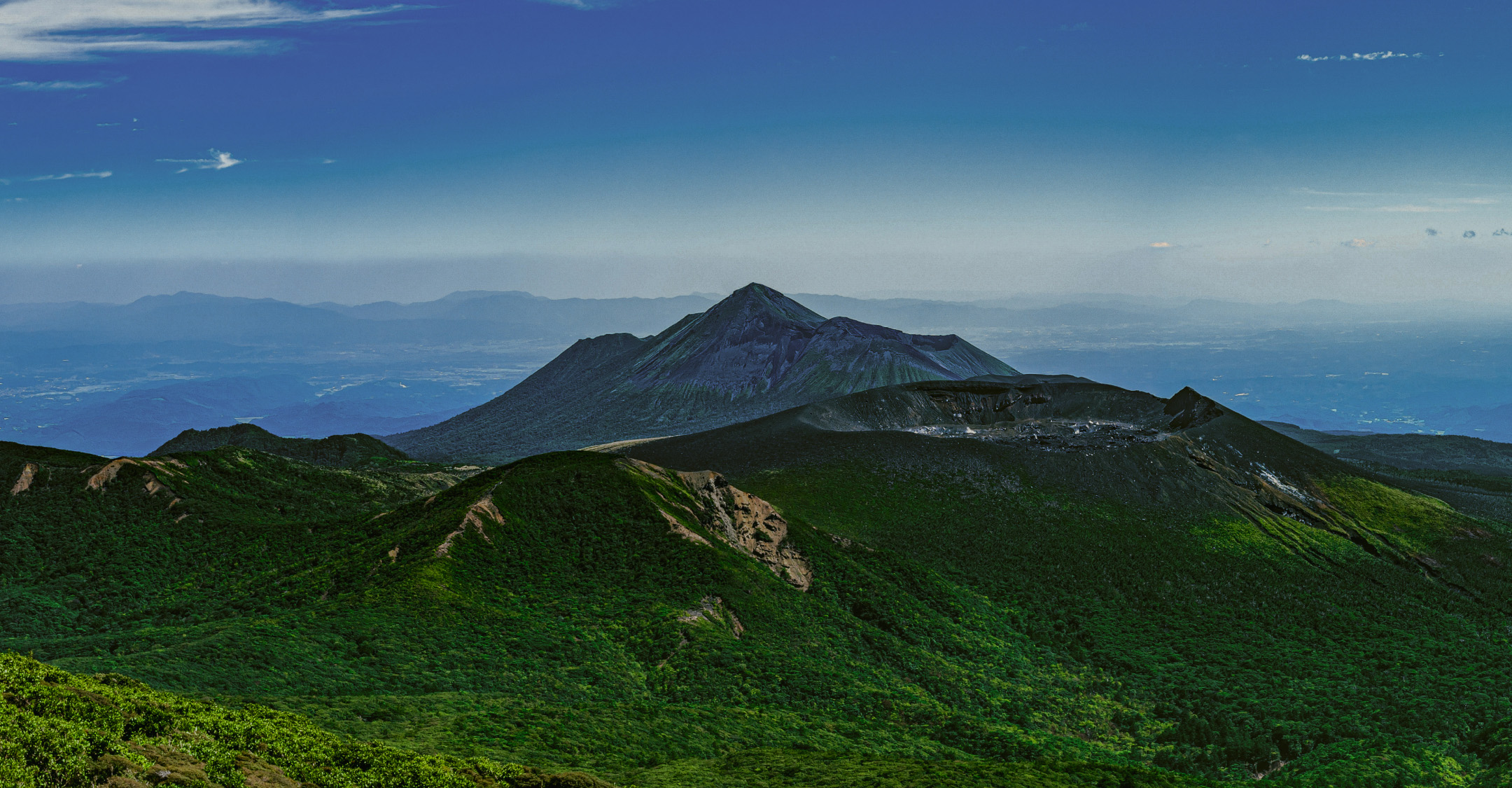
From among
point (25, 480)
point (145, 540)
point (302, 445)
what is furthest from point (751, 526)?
point (302, 445)

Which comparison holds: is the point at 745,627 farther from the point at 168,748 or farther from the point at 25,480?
the point at 25,480

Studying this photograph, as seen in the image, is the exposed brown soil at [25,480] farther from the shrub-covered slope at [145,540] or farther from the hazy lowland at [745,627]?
the hazy lowland at [745,627]

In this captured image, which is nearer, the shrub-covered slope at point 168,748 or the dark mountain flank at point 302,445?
the shrub-covered slope at point 168,748

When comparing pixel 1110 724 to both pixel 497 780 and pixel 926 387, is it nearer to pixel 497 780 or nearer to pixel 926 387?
pixel 497 780

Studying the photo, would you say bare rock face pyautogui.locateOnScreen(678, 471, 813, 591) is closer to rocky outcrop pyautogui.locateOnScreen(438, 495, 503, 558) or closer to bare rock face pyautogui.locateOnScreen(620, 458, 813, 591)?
bare rock face pyautogui.locateOnScreen(620, 458, 813, 591)

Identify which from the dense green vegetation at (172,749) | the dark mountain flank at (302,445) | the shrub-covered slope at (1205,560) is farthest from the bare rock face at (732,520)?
the dark mountain flank at (302,445)

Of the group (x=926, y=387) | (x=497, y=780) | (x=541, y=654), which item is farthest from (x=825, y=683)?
(x=926, y=387)
